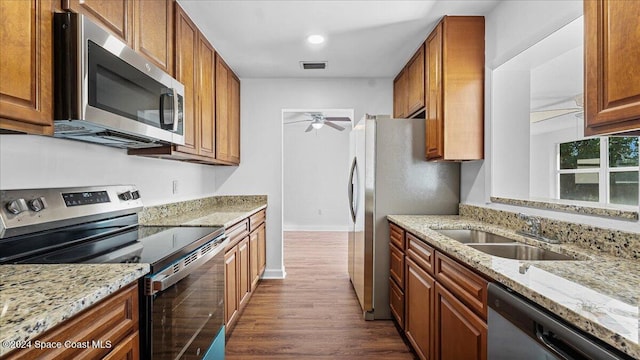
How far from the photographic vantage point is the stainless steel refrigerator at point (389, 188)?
2668mm

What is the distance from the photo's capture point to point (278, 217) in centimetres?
376

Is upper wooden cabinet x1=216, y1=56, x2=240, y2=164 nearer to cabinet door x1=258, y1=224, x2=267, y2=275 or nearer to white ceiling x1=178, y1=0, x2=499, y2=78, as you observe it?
white ceiling x1=178, y1=0, x2=499, y2=78

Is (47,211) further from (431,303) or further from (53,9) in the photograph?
(431,303)

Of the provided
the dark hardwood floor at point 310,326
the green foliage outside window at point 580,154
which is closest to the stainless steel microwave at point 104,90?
the dark hardwood floor at point 310,326

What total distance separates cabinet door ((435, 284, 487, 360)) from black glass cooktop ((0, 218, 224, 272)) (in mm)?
1277

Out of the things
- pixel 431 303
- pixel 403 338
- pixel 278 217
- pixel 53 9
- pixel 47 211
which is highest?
pixel 53 9

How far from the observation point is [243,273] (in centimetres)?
268

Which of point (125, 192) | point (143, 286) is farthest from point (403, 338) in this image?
point (125, 192)

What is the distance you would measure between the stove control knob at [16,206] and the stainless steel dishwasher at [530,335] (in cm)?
183

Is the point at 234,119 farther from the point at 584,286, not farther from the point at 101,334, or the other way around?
the point at 584,286

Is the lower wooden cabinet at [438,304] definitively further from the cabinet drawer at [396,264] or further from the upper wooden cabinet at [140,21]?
the upper wooden cabinet at [140,21]

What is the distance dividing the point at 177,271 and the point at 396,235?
166 centimetres

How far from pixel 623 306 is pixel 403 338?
1.79 meters

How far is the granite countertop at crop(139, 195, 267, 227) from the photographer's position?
2.16 metres
